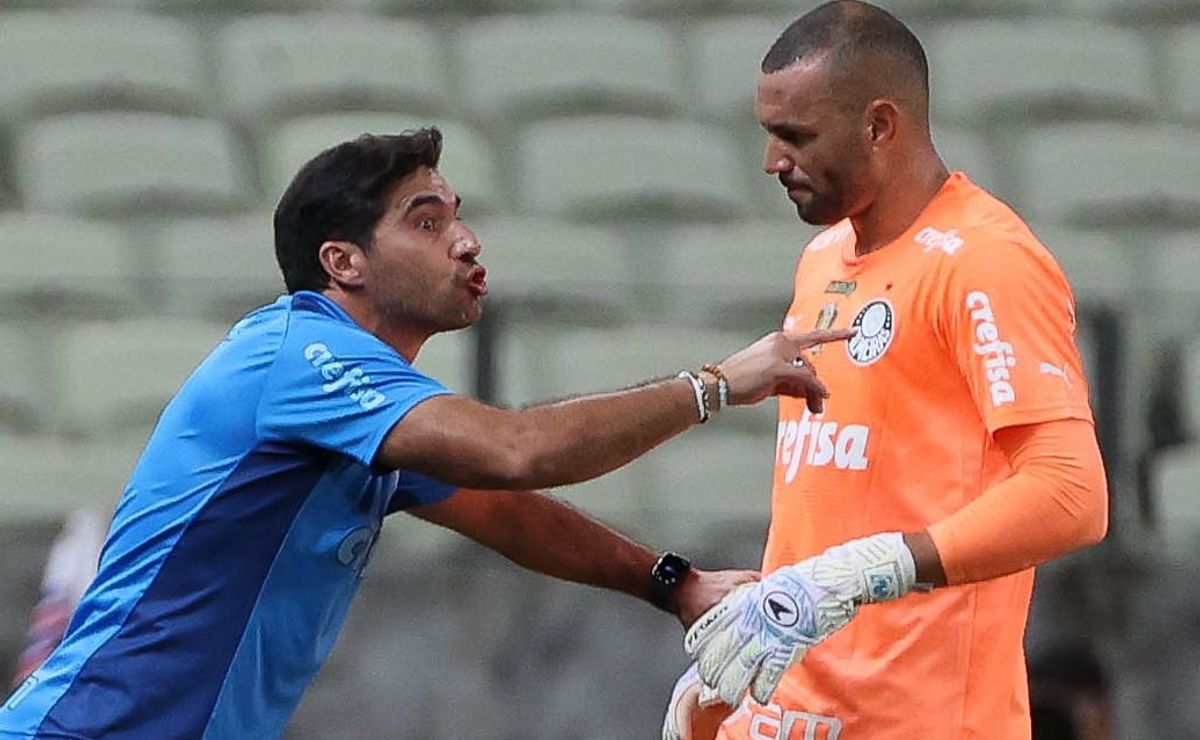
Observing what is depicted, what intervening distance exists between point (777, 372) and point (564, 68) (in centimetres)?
365

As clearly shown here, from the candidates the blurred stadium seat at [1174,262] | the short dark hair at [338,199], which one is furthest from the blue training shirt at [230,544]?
the blurred stadium seat at [1174,262]

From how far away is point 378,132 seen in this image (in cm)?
675

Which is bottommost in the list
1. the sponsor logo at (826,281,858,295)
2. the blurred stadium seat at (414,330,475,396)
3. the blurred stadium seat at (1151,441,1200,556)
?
the blurred stadium seat at (1151,441,1200,556)

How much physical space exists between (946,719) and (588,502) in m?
2.27

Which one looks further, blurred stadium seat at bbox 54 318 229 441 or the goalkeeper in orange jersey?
blurred stadium seat at bbox 54 318 229 441

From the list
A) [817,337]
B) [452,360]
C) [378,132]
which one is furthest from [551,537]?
Result: [378,132]

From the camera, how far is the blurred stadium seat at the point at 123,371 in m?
5.84

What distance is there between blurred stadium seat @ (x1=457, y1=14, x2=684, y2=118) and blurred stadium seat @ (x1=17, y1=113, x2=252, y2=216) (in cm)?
81

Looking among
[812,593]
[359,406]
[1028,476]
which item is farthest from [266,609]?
[1028,476]

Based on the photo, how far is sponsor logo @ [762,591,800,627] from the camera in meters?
3.39

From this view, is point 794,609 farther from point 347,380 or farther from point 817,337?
point 347,380

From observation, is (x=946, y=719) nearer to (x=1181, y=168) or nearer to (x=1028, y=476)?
(x=1028, y=476)

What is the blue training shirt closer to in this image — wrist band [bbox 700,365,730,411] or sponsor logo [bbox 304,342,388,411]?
sponsor logo [bbox 304,342,388,411]

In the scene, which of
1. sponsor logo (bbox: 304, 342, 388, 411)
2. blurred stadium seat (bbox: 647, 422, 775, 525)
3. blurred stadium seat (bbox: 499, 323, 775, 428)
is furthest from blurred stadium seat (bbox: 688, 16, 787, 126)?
sponsor logo (bbox: 304, 342, 388, 411)
